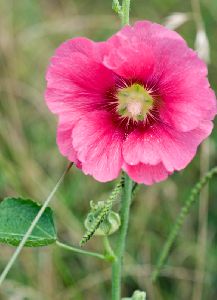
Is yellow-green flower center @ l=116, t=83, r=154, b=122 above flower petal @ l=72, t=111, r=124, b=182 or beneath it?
above

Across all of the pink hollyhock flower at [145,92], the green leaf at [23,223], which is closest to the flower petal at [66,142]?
the pink hollyhock flower at [145,92]

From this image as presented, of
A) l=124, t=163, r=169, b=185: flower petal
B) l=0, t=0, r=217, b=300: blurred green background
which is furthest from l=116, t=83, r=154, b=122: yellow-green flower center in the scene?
l=0, t=0, r=217, b=300: blurred green background

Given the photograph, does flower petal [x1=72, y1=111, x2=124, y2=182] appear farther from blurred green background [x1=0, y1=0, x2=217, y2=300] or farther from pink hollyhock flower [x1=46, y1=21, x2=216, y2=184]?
blurred green background [x1=0, y1=0, x2=217, y2=300]

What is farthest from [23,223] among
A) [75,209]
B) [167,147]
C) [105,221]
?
[75,209]

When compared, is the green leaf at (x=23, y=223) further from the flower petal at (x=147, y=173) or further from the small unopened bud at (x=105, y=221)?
the flower petal at (x=147, y=173)

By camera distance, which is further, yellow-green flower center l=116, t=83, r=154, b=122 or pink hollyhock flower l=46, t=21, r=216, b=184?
yellow-green flower center l=116, t=83, r=154, b=122

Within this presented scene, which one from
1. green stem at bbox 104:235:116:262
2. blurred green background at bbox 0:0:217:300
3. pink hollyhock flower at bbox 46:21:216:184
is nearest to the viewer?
pink hollyhock flower at bbox 46:21:216:184
